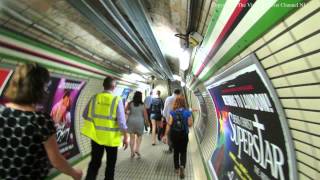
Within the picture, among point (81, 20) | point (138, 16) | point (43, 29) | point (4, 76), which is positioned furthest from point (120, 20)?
point (4, 76)

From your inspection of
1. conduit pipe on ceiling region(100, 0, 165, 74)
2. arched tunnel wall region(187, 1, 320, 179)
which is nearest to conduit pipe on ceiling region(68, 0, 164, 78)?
conduit pipe on ceiling region(100, 0, 165, 74)

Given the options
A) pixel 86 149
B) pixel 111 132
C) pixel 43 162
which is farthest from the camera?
pixel 86 149

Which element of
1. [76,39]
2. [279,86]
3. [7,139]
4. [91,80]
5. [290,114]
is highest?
[76,39]

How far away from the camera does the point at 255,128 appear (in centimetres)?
230

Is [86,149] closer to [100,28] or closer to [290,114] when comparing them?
[100,28]

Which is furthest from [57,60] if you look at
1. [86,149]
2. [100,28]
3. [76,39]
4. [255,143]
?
[255,143]

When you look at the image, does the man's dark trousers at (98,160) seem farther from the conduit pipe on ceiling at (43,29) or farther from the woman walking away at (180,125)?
the conduit pipe on ceiling at (43,29)

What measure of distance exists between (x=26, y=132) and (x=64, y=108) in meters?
4.87

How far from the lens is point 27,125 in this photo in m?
1.84

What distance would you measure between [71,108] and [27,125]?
5.30 meters

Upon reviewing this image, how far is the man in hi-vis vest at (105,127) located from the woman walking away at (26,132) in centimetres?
242

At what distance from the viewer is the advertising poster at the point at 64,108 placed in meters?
5.78

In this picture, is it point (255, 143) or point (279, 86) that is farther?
point (255, 143)

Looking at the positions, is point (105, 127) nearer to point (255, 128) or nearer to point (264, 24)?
point (255, 128)
